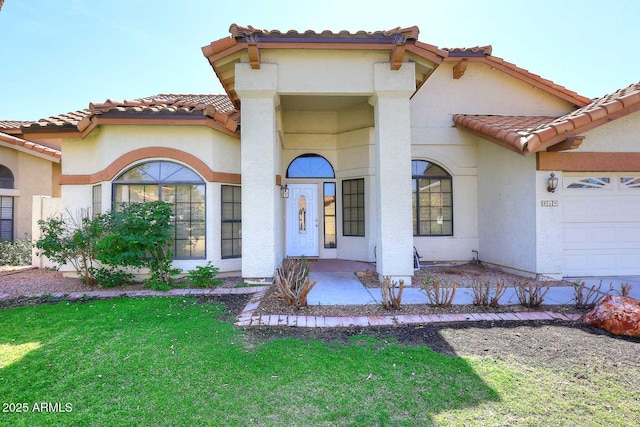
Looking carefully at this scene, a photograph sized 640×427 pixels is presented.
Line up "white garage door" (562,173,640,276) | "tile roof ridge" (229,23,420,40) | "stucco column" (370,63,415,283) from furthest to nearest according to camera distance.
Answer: "white garage door" (562,173,640,276) < "stucco column" (370,63,415,283) < "tile roof ridge" (229,23,420,40)

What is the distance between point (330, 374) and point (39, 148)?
14567mm

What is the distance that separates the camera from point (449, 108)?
399 inches

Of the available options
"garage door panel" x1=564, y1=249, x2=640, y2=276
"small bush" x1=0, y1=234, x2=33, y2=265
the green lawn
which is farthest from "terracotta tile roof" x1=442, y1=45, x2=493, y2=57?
"small bush" x1=0, y1=234, x2=33, y2=265

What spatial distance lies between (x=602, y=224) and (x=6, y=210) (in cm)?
1990

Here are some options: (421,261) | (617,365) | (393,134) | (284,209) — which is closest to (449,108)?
(393,134)

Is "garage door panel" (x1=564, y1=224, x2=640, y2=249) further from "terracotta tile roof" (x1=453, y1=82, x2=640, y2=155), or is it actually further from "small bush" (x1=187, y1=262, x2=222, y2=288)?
"small bush" (x1=187, y1=262, x2=222, y2=288)

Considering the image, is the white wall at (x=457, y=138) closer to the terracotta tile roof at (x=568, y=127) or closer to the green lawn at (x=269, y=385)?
the terracotta tile roof at (x=568, y=127)

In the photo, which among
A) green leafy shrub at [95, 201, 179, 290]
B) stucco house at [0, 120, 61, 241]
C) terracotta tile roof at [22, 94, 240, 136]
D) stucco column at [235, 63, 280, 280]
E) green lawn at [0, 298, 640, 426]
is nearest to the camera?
green lawn at [0, 298, 640, 426]

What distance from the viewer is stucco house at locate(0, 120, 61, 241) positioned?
39.5 ft

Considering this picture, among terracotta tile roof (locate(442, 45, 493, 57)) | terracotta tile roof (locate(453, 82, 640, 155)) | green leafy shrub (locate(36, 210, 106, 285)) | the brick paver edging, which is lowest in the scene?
the brick paver edging

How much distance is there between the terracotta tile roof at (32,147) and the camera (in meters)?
11.8

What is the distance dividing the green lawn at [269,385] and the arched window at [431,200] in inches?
261

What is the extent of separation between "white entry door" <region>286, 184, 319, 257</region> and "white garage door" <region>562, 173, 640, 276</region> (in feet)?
22.7

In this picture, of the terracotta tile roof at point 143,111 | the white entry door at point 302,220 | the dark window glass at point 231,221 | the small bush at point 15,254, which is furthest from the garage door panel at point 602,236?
the small bush at point 15,254
